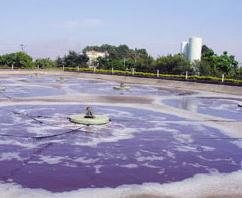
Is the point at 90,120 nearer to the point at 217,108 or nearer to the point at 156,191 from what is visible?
the point at 156,191

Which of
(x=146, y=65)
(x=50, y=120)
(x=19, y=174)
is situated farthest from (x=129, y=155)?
(x=146, y=65)

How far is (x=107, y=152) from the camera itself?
8.44 m

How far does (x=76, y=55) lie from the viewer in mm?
49125

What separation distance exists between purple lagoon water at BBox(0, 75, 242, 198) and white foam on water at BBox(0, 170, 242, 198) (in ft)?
0.15

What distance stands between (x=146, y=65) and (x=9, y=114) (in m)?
25.1

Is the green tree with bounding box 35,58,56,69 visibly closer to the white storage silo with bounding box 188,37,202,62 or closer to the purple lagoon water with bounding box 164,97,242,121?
the white storage silo with bounding box 188,37,202,62

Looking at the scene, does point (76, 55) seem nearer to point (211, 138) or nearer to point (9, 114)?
point (9, 114)

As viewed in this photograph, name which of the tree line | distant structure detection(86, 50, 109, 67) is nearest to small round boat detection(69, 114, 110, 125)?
the tree line

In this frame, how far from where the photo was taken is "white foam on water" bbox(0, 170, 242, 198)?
5.82m

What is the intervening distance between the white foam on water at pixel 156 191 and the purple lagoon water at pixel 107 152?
0.15 feet

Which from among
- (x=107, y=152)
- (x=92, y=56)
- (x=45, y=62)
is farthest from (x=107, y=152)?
(x=92, y=56)

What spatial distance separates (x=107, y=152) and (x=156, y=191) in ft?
8.14

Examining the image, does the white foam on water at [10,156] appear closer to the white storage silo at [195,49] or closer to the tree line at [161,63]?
the tree line at [161,63]

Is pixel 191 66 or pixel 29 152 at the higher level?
pixel 191 66
